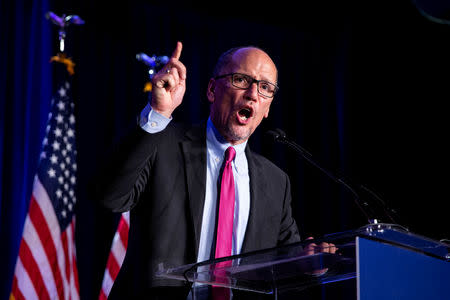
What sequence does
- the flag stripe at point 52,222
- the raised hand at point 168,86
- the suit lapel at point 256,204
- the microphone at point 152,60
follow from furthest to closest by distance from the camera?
the microphone at point 152,60
the flag stripe at point 52,222
the suit lapel at point 256,204
the raised hand at point 168,86

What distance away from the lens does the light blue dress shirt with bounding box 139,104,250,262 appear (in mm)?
A: 1625

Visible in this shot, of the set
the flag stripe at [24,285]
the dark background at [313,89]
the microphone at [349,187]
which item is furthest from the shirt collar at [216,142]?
the flag stripe at [24,285]

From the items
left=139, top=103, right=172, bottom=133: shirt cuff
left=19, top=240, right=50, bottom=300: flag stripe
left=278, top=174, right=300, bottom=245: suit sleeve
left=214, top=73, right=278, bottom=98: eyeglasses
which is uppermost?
left=214, top=73, right=278, bottom=98: eyeglasses

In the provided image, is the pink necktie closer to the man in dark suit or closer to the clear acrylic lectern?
the man in dark suit

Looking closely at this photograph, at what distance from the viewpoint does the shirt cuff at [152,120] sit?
1598mm

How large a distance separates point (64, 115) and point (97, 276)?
4.46 feet

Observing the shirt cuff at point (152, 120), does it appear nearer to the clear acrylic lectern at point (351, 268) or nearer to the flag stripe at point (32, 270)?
the clear acrylic lectern at point (351, 268)

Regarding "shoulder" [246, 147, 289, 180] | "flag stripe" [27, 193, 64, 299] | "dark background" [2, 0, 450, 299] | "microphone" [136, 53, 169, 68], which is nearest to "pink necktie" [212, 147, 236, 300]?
"shoulder" [246, 147, 289, 180]

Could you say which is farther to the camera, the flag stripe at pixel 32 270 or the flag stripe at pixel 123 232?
the flag stripe at pixel 123 232

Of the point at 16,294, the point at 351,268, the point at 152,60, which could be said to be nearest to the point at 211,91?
the point at 351,268

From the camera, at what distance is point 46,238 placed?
11.0ft

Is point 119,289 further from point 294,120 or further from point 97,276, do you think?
point 294,120

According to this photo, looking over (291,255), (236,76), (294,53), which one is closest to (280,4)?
(294,53)

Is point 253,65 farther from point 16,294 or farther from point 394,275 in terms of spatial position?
point 16,294
